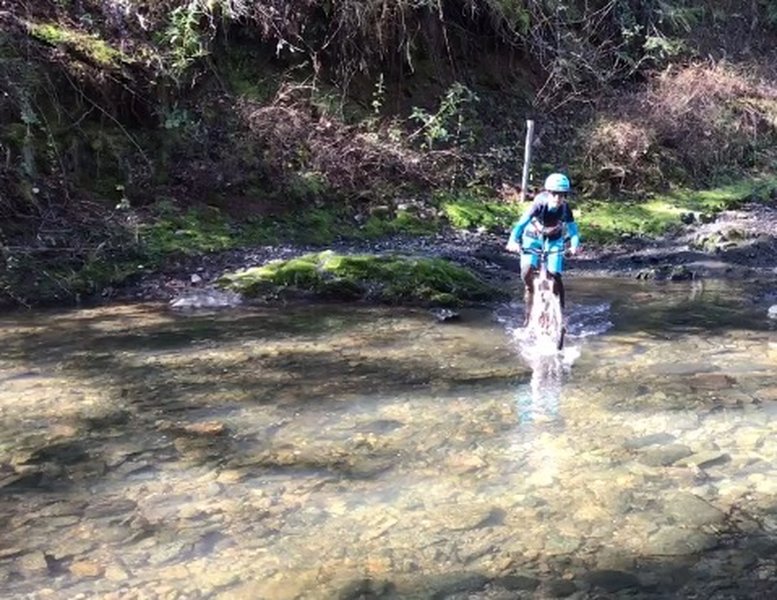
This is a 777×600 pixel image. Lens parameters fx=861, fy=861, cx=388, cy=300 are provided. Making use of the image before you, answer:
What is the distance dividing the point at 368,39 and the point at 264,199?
4.61m

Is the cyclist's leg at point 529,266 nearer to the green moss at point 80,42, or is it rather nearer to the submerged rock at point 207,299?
the submerged rock at point 207,299

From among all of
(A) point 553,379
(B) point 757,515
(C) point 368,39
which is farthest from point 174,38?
(B) point 757,515

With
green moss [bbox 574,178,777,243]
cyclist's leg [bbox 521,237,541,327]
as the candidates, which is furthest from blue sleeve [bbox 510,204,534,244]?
green moss [bbox 574,178,777,243]

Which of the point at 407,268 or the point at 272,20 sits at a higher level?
the point at 272,20

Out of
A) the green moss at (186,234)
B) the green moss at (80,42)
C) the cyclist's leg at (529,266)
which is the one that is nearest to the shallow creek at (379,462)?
the cyclist's leg at (529,266)

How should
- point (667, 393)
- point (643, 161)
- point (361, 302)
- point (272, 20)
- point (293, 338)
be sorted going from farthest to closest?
point (643, 161) → point (272, 20) → point (361, 302) → point (293, 338) → point (667, 393)

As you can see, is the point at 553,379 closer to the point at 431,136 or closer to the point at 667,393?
the point at 667,393

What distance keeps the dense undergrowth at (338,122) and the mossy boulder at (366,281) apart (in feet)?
5.30

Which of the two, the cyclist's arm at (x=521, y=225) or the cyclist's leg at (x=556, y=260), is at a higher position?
the cyclist's arm at (x=521, y=225)

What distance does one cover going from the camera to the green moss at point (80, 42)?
13.6 m

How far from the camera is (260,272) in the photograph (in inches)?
483

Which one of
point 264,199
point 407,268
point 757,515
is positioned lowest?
point 757,515

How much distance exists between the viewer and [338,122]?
16.5m

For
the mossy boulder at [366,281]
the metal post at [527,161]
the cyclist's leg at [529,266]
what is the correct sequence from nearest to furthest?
1. the cyclist's leg at [529,266]
2. the mossy boulder at [366,281]
3. the metal post at [527,161]
